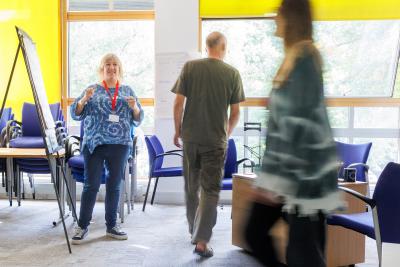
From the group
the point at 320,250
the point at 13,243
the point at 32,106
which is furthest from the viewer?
the point at 32,106

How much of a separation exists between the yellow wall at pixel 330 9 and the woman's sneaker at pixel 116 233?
9.67 ft

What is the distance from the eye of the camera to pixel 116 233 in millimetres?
3645

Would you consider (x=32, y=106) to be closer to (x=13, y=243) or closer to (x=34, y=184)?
(x=34, y=184)

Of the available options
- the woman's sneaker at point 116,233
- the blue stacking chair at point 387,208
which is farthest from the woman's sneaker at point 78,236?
the blue stacking chair at point 387,208

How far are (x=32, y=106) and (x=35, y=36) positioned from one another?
3.50 feet

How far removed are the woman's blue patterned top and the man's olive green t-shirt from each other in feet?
1.81

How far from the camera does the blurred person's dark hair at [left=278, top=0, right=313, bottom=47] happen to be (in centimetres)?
157

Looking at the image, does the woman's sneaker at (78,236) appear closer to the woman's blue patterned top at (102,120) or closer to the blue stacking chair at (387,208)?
the woman's blue patterned top at (102,120)

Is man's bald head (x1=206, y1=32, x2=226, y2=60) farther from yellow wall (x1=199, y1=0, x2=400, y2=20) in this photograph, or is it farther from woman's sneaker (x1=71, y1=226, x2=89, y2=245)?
yellow wall (x1=199, y1=0, x2=400, y2=20)

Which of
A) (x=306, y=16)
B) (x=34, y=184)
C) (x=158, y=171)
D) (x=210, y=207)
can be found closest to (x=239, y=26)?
(x=158, y=171)

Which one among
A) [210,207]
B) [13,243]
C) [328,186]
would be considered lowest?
[13,243]

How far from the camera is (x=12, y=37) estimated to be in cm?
550

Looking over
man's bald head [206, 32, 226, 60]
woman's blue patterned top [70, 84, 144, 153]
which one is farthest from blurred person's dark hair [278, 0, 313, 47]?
woman's blue patterned top [70, 84, 144, 153]

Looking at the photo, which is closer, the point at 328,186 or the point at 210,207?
the point at 328,186
